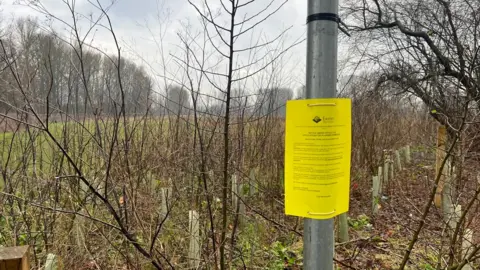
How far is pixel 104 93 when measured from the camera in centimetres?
267

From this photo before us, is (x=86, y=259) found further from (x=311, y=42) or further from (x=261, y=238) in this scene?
(x=311, y=42)

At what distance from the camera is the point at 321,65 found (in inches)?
34.7

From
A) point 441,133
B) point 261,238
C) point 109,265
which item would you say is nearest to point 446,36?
point 441,133

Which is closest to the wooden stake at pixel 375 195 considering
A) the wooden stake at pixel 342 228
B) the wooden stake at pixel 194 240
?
the wooden stake at pixel 342 228

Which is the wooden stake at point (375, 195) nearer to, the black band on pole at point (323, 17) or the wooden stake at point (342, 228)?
the wooden stake at point (342, 228)

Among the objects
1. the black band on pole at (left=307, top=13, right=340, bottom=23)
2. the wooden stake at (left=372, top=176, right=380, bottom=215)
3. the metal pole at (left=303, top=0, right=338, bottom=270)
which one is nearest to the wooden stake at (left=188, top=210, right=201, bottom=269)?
the metal pole at (left=303, top=0, right=338, bottom=270)

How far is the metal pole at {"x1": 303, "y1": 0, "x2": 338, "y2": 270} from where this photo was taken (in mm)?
885

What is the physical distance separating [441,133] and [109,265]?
142 inches

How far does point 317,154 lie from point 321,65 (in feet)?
0.85

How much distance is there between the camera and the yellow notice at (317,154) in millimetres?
881

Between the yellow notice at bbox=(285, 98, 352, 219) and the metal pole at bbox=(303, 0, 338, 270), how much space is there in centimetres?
4

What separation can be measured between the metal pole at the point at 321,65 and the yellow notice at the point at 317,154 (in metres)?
0.04

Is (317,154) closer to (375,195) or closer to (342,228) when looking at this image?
(342,228)

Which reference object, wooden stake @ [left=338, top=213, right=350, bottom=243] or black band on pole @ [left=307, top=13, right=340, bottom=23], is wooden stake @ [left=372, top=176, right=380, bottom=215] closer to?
wooden stake @ [left=338, top=213, right=350, bottom=243]
